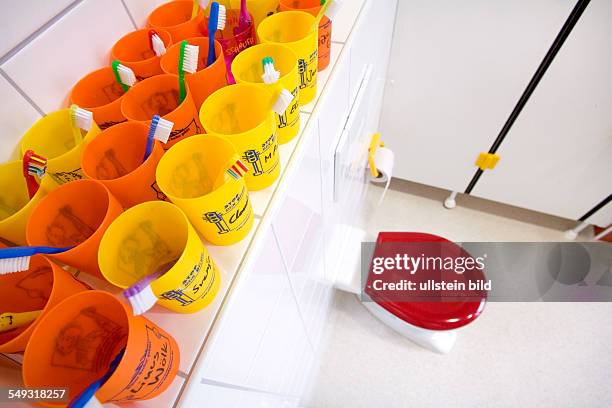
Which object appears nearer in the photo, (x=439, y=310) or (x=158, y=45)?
(x=158, y=45)

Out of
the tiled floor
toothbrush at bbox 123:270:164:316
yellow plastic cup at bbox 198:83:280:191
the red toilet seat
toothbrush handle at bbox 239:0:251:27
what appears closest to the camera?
toothbrush at bbox 123:270:164:316

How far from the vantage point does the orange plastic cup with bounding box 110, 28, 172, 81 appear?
0.42 metres

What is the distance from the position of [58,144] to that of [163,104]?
13 centimetres

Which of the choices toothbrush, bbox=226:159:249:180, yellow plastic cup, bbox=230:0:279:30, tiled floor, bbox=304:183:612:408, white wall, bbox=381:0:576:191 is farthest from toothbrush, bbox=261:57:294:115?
tiled floor, bbox=304:183:612:408

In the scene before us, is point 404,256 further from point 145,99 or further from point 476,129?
point 145,99

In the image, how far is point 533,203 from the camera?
1338 mm

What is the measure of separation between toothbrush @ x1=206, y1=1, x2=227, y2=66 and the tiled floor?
1106mm

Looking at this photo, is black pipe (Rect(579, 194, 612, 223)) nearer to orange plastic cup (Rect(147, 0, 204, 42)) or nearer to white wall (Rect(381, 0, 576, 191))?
white wall (Rect(381, 0, 576, 191))

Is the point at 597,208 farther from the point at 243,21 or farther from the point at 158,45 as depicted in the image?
the point at 158,45

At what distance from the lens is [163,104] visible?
0.42m

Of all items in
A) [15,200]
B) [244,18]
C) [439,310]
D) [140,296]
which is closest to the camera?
[140,296]

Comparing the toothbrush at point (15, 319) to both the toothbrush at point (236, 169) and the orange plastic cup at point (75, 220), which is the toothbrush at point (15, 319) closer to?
the orange plastic cup at point (75, 220)

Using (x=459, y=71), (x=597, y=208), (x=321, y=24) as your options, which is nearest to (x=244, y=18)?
(x=321, y=24)

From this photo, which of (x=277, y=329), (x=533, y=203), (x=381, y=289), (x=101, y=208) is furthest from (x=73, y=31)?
(x=533, y=203)
